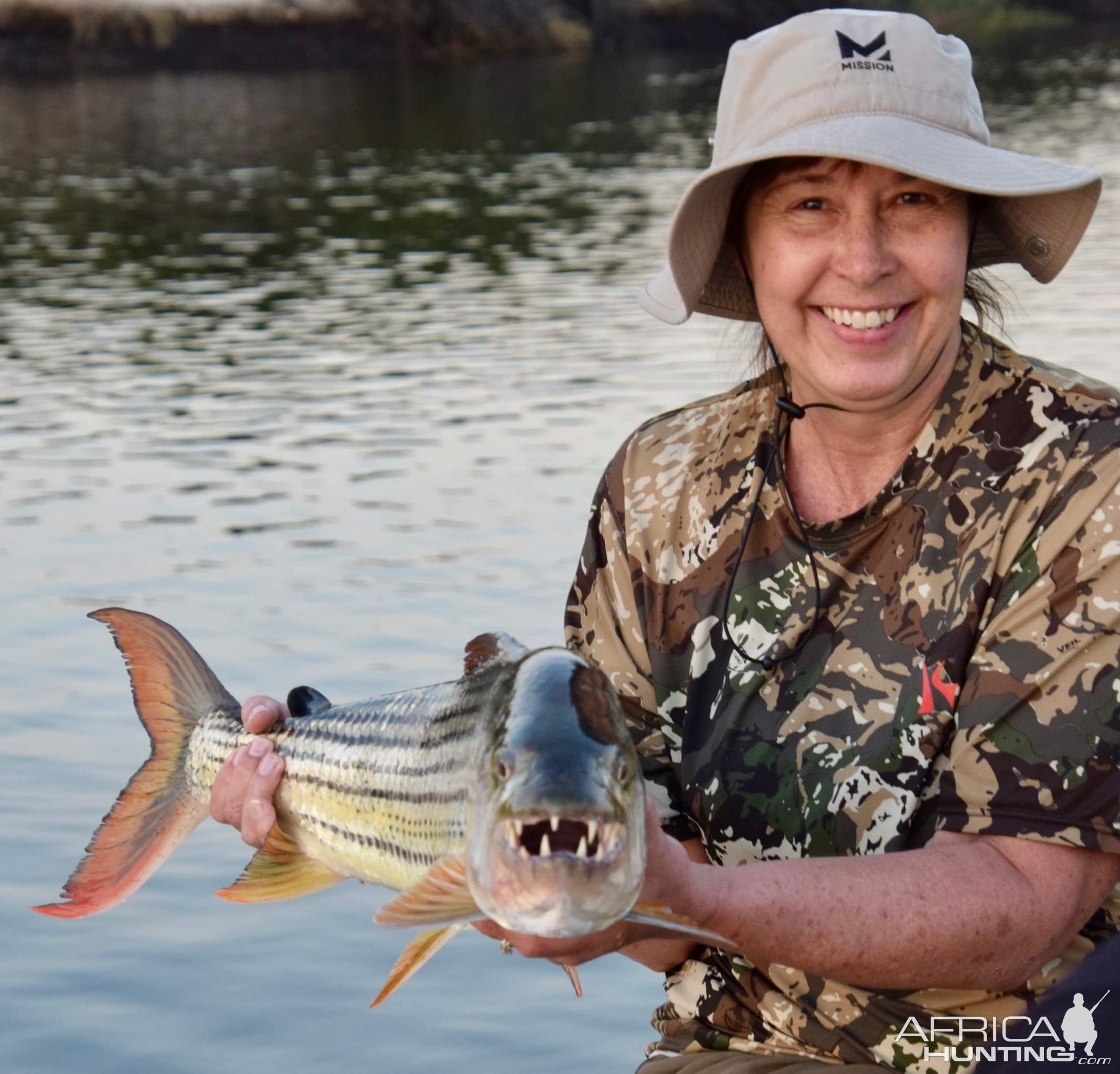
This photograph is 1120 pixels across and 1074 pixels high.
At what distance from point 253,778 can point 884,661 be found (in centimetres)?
126

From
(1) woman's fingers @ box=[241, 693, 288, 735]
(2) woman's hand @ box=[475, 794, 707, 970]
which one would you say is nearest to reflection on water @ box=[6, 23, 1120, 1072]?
(1) woman's fingers @ box=[241, 693, 288, 735]

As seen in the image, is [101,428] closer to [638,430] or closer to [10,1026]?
[10,1026]

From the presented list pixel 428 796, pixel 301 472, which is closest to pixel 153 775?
pixel 428 796

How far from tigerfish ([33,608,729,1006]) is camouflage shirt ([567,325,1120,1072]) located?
2.11 feet

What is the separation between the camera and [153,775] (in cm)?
450

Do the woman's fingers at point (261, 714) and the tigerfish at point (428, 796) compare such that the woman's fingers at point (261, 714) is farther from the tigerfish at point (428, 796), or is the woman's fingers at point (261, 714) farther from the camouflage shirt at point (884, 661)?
the camouflage shirt at point (884, 661)

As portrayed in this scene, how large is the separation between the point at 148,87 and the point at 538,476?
44989 millimetres

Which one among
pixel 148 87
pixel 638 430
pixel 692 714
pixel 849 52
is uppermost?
pixel 849 52

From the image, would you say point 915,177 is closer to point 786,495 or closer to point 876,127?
point 876,127

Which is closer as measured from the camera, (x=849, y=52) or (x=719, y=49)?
(x=849, y=52)

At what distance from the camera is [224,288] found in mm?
22484

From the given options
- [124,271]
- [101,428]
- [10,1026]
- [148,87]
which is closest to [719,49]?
[148,87]

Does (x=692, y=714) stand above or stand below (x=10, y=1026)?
above

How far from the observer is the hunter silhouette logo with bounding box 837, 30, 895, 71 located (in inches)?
154
